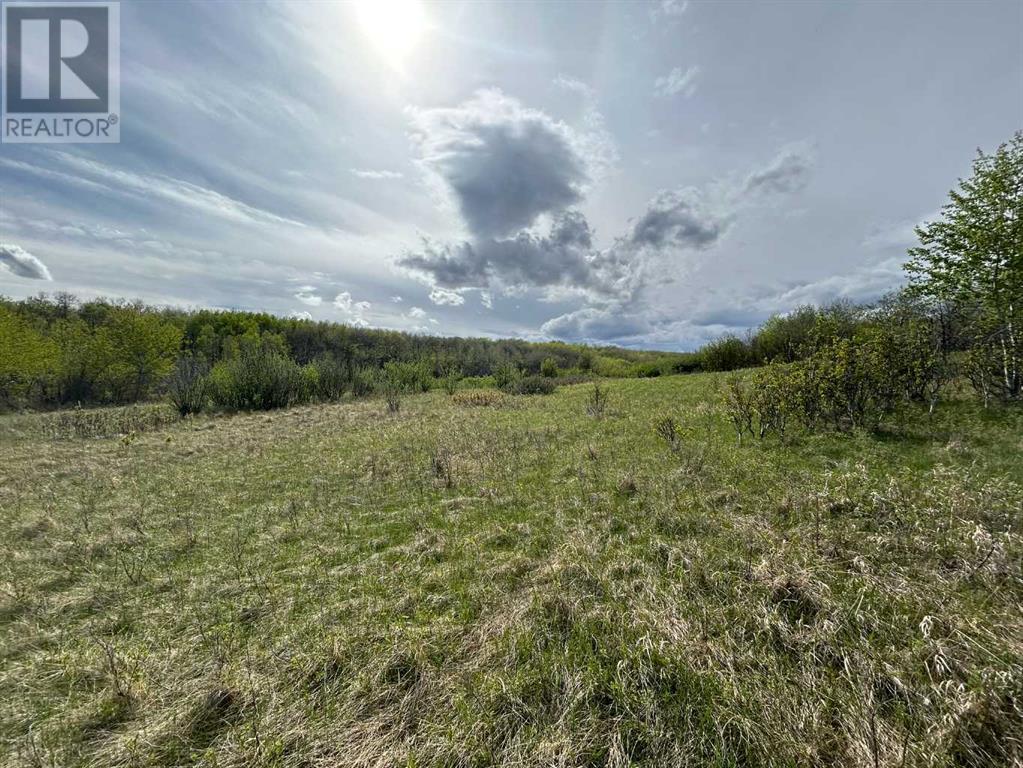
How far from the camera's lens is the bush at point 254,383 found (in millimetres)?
23594

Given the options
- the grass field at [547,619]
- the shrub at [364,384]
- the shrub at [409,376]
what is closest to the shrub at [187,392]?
the shrub at [364,384]

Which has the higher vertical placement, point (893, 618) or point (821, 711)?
point (893, 618)

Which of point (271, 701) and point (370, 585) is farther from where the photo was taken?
point (370, 585)

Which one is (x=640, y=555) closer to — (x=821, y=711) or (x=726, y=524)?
(x=726, y=524)

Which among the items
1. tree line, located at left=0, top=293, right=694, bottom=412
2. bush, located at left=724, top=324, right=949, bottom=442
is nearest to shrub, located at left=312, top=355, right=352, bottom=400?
tree line, located at left=0, top=293, right=694, bottom=412

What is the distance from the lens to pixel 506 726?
254 centimetres

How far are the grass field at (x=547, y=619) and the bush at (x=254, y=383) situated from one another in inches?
678

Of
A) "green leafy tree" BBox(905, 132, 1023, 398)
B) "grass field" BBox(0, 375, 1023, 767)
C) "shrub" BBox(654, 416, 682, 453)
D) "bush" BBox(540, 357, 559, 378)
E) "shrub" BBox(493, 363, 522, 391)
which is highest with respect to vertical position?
"green leafy tree" BBox(905, 132, 1023, 398)

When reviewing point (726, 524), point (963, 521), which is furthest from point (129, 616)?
point (963, 521)

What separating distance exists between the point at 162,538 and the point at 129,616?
251cm

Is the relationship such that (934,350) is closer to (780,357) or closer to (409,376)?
(780,357)

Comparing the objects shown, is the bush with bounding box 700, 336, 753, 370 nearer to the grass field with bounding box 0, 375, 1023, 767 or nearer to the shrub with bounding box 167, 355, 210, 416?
the grass field with bounding box 0, 375, 1023, 767

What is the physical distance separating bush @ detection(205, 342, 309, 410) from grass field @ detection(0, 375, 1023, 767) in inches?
678

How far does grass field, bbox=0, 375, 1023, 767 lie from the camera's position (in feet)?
7.93
